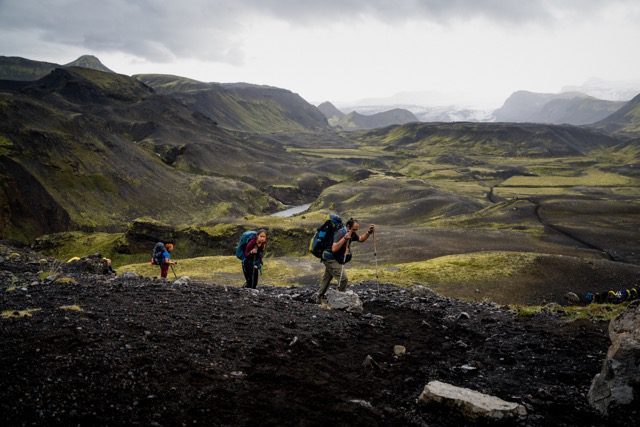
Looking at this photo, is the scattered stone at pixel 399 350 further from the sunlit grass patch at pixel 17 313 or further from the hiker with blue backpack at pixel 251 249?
the sunlit grass patch at pixel 17 313

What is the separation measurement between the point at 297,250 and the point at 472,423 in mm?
52358

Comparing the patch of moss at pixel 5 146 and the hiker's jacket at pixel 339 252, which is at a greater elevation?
the patch of moss at pixel 5 146

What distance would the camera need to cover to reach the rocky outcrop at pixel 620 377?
796cm

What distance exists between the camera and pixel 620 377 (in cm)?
811

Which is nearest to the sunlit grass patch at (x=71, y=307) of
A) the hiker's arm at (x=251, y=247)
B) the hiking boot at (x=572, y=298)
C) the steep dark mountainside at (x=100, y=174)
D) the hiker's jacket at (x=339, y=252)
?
the hiker's arm at (x=251, y=247)

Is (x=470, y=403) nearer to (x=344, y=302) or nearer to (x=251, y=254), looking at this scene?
(x=344, y=302)

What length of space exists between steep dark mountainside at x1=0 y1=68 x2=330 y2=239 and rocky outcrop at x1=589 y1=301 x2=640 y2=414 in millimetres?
78829

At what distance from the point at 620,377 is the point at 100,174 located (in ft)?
328

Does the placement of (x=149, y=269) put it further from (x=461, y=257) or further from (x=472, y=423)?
(x=472, y=423)

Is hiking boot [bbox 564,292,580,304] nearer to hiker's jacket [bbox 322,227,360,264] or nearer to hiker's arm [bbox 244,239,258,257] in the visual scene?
hiker's jacket [bbox 322,227,360,264]

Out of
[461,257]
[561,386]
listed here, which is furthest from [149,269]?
[561,386]

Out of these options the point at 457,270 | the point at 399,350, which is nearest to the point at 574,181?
the point at 457,270

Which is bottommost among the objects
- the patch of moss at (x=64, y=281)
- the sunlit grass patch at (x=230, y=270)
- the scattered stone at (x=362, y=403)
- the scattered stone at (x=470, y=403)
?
the sunlit grass patch at (x=230, y=270)

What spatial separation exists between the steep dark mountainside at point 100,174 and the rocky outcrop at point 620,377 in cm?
7883
